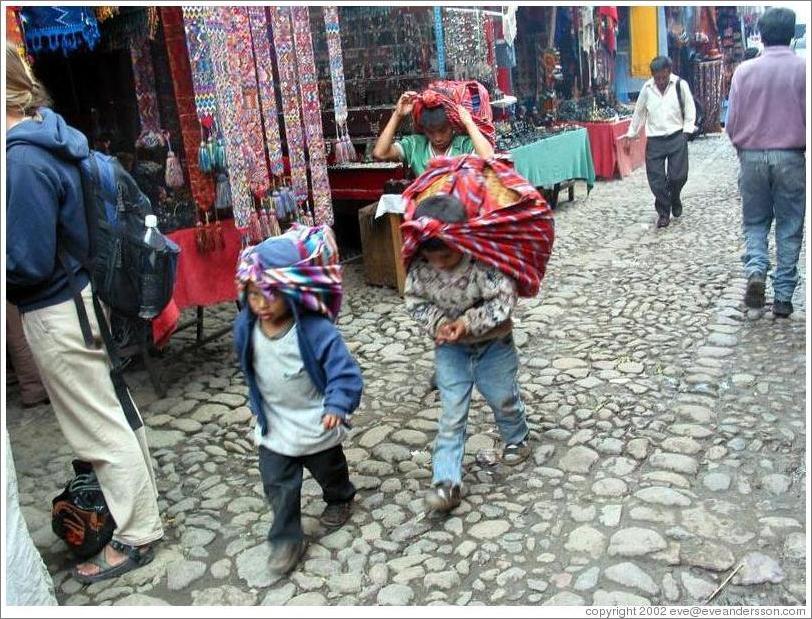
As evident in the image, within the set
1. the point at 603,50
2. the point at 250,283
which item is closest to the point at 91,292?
the point at 250,283

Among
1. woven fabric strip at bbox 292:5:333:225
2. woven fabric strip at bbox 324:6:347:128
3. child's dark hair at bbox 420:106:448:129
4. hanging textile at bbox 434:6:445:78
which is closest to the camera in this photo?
child's dark hair at bbox 420:106:448:129

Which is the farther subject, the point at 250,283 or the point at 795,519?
the point at 795,519

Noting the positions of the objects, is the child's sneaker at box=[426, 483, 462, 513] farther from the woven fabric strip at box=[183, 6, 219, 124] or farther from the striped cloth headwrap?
the woven fabric strip at box=[183, 6, 219, 124]

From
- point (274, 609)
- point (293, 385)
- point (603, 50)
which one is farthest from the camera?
point (603, 50)

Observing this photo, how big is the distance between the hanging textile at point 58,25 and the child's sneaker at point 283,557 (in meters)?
3.86

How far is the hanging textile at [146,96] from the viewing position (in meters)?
5.96

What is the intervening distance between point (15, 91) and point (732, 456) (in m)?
3.66

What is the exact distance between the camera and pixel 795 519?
133 inches

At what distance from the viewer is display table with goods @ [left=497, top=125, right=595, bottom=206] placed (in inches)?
383

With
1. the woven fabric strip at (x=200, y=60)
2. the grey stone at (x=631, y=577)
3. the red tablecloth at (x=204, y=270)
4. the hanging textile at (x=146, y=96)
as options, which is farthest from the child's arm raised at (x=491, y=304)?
the hanging textile at (x=146, y=96)

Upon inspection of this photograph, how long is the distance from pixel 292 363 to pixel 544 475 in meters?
1.50

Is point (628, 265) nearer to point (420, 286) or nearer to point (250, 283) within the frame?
point (420, 286)

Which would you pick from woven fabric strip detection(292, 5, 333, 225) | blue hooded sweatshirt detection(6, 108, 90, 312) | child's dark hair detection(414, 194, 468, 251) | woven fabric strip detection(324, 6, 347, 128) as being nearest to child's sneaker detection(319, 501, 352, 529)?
child's dark hair detection(414, 194, 468, 251)

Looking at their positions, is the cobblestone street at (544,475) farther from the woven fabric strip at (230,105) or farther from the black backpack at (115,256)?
the woven fabric strip at (230,105)
